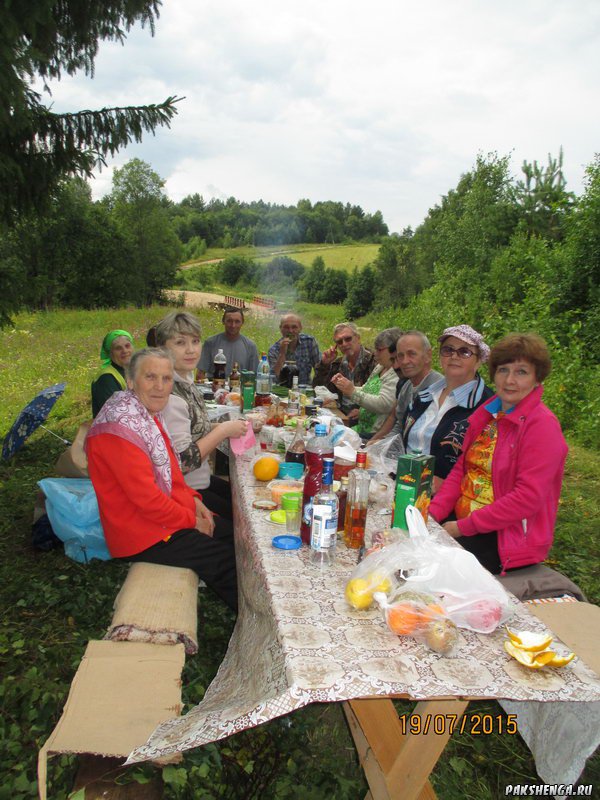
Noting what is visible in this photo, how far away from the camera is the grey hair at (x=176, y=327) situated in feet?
11.0

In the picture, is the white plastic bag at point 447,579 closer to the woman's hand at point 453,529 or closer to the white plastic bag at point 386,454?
the woman's hand at point 453,529

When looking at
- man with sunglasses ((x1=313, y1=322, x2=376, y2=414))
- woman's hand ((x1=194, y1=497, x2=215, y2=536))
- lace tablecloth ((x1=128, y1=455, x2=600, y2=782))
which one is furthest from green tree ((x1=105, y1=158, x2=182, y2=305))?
lace tablecloth ((x1=128, y1=455, x2=600, y2=782))

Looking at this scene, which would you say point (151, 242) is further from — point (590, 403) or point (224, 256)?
point (590, 403)

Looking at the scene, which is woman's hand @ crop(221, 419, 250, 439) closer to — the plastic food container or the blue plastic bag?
the plastic food container

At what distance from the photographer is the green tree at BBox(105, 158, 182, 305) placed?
30828 millimetres

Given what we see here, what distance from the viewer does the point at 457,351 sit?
308cm

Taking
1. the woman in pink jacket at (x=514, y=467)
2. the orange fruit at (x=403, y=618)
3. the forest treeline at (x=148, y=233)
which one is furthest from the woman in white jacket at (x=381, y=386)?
the forest treeline at (x=148, y=233)

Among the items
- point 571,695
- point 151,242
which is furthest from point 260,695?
point 151,242

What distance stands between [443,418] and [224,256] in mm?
24488

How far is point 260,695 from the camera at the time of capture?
4.49ft

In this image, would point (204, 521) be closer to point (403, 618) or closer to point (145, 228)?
point (403, 618)

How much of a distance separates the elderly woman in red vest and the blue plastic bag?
0.62 meters

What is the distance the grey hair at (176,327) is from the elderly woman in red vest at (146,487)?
70cm

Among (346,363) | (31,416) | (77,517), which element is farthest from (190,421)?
(346,363)
